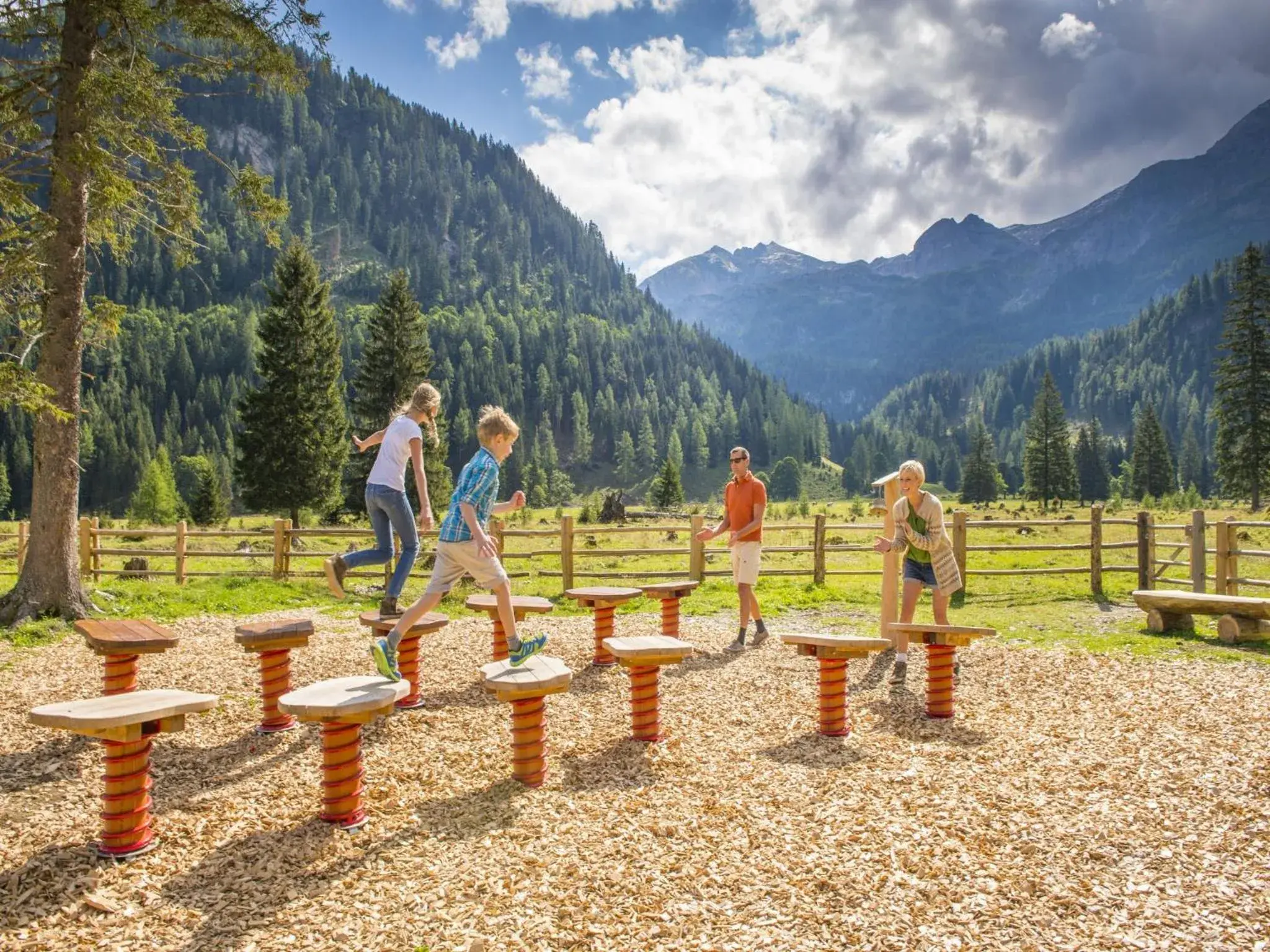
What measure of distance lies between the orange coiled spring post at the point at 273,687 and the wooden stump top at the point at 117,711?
67.8 inches

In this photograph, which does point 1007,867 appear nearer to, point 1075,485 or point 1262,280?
point 1262,280

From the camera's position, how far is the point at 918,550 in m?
7.60

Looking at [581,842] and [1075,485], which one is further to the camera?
[1075,485]

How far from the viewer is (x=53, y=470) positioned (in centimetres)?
1006

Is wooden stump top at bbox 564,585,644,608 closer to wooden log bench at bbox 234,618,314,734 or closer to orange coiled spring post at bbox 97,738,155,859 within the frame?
wooden log bench at bbox 234,618,314,734

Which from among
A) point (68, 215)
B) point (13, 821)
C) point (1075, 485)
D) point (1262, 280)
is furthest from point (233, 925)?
point (1075, 485)

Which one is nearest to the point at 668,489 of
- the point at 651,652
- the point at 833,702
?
the point at 833,702

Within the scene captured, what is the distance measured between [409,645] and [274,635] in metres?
1.26

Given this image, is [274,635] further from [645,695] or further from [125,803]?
[645,695]

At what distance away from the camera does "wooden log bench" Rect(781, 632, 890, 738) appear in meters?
6.04

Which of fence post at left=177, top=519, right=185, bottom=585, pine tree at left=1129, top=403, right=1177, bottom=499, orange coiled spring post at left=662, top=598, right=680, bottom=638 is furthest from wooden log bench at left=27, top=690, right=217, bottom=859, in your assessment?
pine tree at left=1129, top=403, right=1177, bottom=499

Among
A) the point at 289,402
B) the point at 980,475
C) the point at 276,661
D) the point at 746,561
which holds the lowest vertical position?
the point at 276,661

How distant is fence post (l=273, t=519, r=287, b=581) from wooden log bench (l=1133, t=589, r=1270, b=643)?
15.3 meters

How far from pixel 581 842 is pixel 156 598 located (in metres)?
11.1
